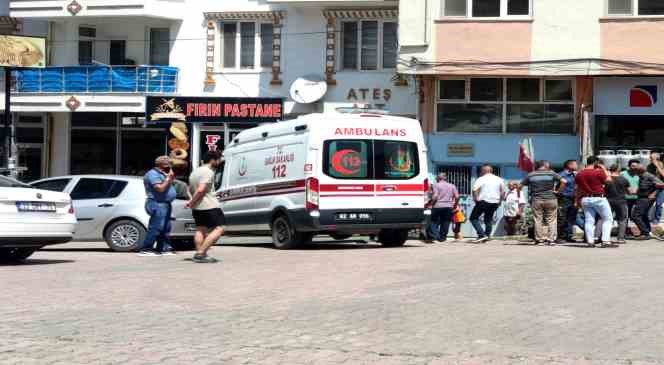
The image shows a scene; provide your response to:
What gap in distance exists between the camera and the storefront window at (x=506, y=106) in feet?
97.6

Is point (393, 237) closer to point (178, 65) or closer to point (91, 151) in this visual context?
point (178, 65)

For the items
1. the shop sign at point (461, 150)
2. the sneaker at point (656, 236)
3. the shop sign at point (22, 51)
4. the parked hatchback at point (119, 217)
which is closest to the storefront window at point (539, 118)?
the shop sign at point (461, 150)

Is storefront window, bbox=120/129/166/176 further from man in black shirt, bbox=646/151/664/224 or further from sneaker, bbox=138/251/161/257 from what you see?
sneaker, bbox=138/251/161/257

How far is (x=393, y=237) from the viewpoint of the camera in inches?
835

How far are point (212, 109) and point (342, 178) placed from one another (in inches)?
570

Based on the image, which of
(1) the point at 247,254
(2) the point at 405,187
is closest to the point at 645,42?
(2) the point at 405,187

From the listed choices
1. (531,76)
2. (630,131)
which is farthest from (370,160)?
(630,131)

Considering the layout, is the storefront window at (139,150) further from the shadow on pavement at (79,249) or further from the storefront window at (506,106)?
the shadow on pavement at (79,249)

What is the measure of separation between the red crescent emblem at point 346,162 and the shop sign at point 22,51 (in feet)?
46.5

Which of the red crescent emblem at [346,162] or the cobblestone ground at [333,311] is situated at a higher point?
the red crescent emblem at [346,162]

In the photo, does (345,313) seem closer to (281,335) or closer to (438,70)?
(281,335)

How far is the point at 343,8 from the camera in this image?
32.2 meters

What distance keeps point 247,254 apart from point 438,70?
1236cm

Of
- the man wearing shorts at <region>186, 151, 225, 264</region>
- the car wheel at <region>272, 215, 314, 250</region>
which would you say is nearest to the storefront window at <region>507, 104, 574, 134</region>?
the car wheel at <region>272, 215, 314, 250</region>
